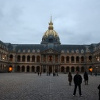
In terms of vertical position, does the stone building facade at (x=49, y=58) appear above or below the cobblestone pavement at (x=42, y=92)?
above

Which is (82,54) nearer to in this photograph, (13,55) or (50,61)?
(50,61)

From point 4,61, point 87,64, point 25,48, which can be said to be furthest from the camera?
point 25,48

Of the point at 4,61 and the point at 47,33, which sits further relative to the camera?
the point at 47,33

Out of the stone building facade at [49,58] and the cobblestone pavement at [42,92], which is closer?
the cobblestone pavement at [42,92]

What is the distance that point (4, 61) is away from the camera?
8438 centimetres

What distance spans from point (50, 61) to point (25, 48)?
1595 cm

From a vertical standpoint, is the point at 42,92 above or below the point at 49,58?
below

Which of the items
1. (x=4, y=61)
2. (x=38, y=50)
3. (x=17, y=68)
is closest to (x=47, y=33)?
(x=38, y=50)

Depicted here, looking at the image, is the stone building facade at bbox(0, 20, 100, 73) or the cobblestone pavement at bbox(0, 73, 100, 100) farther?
the stone building facade at bbox(0, 20, 100, 73)

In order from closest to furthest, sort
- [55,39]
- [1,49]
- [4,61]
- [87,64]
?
[1,49]
[4,61]
[87,64]
[55,39]

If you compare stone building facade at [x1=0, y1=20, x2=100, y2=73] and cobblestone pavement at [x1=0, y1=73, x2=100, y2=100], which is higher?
stone building facade at [x1=0, y1=20, x2=100, y2=73]

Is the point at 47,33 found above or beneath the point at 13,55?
above

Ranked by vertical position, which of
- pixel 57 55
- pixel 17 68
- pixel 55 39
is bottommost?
pixel 17 68

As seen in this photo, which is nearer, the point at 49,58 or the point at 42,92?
the point at 42,92
